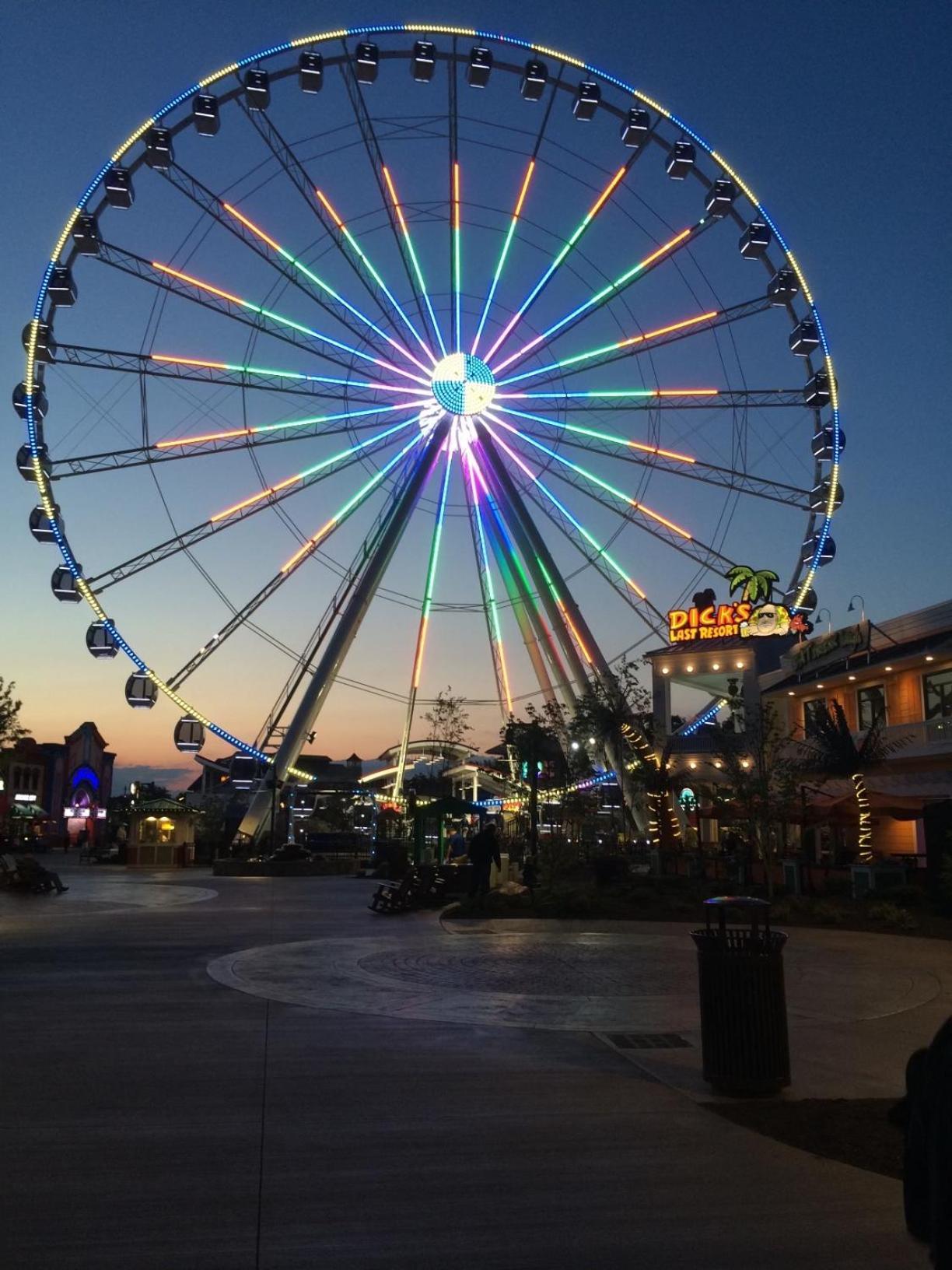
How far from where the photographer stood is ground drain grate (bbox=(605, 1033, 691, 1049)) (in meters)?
7.21

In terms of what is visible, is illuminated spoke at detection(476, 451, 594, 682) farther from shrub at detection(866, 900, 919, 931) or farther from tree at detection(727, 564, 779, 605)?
shrub at detection(866, 900, 919, 931)

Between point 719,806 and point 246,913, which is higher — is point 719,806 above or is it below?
above

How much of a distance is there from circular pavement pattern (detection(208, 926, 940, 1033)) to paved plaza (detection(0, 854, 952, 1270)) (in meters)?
0.05

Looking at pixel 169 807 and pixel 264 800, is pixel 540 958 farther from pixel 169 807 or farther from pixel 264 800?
pixel 169 807

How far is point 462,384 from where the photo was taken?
28297mm

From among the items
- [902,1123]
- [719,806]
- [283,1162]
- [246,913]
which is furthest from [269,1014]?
[719,806]

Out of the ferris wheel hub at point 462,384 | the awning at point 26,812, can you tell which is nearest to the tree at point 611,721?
the ferris wheel hub at point 462,384

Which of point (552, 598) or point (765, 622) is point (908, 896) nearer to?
point (552, 598)

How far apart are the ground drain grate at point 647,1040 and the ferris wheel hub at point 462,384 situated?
22.4m

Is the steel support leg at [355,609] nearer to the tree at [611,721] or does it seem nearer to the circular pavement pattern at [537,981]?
the tree at [611,721]

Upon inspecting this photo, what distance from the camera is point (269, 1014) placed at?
8188 millimetres

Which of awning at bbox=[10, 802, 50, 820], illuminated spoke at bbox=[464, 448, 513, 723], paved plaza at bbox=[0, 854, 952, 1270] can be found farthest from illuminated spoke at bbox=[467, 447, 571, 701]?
awning at bbox=[10, 802, 50, 820]

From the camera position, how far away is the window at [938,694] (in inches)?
1084

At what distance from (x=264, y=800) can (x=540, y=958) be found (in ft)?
80.1
